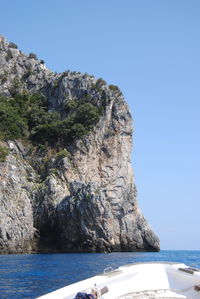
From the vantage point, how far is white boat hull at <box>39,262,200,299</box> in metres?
8.91

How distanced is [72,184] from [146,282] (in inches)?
1839

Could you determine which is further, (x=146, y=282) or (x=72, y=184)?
(x=72, y=184)

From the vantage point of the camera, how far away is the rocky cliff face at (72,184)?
52.0 m

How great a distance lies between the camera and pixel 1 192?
5041 centimetres

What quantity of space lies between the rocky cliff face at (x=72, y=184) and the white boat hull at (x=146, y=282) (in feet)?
127

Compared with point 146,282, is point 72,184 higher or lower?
higher

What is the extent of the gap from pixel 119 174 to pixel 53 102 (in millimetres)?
18371

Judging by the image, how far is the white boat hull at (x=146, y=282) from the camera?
891 centimetres

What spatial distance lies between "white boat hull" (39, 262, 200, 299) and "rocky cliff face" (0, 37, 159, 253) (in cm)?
3860

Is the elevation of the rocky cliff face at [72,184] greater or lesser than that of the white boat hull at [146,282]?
greater

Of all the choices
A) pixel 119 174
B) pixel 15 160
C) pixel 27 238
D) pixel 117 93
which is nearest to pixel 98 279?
pixel 27 238

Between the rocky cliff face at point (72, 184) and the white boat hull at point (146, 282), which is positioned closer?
the white boat hull at point (146, 282)

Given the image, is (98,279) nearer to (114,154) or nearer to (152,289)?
(152,289)

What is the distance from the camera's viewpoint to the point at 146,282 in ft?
32.4
